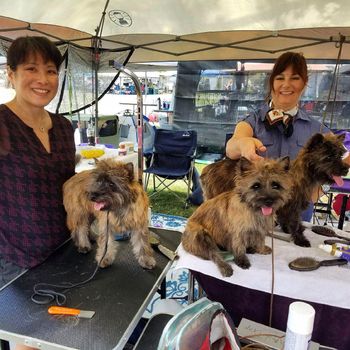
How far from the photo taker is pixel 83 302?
1204mm

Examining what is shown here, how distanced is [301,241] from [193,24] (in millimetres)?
2647

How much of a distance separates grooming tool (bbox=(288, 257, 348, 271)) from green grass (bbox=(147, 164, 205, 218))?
10.0 feet

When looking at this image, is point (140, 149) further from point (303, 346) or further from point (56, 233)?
point (303, 346)

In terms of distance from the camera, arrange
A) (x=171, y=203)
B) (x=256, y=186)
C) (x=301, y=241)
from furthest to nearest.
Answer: (x=171, y=203) → (x=301, y=241) → (x=256, y=186)

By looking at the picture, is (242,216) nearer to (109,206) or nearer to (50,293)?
(109,206)

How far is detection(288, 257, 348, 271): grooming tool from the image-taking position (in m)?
1.24

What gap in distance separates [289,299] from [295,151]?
75cm

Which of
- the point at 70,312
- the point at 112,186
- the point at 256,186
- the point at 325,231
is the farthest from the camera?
the point at 325,231

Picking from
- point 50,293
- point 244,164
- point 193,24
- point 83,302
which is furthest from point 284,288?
point 193,24

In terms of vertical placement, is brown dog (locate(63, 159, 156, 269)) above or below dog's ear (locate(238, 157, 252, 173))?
below

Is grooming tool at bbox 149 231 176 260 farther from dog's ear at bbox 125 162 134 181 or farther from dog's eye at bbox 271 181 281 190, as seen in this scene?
dog's eye at bbox 271 181 281 190

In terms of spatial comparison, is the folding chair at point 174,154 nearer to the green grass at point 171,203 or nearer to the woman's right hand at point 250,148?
the green grass at point 171,203

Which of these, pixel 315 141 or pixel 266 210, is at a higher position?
pixel 315 141

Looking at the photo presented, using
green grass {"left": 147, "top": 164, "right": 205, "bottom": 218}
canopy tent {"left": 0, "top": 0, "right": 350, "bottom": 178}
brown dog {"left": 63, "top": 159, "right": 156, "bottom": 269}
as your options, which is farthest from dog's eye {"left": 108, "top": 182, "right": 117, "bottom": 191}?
green grass {"left": 147, "top": 164, "right": 205, "bottom": 218}
